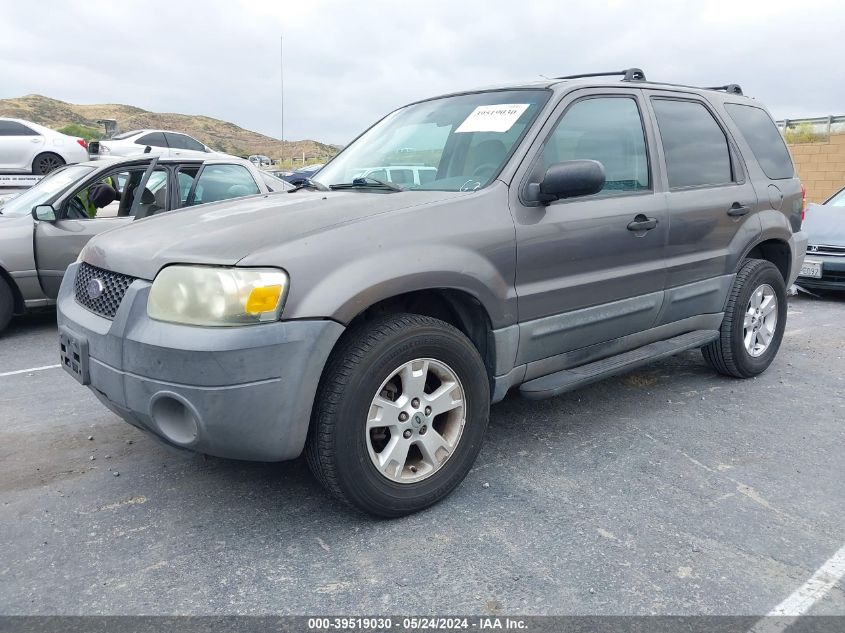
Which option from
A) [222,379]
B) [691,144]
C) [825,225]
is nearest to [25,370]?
[222,379]

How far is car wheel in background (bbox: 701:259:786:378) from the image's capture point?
14.2ft

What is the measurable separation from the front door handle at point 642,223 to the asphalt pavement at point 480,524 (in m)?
1.09

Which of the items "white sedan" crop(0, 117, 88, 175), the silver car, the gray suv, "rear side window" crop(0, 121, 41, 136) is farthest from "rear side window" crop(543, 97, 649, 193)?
"rear side window" crop(0, 121, 41, 136)

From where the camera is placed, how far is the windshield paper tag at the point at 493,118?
3342 mm

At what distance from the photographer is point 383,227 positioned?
2672 mm

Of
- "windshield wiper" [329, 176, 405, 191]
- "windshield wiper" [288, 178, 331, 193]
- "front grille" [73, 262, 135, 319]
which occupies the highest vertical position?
"windshield wiper" [329, 176, 405, 191]

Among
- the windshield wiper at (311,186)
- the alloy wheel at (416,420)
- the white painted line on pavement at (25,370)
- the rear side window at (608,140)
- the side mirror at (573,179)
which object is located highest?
the rear side window at (608,140)

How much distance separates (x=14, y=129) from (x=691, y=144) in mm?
14909

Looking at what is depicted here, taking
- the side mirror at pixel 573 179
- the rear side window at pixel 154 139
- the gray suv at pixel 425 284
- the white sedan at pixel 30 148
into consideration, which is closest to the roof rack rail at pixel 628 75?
the gray suv at pixel 425 284

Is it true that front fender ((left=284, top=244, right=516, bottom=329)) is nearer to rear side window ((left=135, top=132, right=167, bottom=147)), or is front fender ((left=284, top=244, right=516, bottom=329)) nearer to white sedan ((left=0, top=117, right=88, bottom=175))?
white sedan ((left=0, top=117, right=88, bottom=175))

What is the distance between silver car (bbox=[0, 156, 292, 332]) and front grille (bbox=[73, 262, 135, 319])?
327 cm

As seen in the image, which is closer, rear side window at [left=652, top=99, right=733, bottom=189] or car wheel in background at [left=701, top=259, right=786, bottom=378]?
rear side window at [left=652, top=99, right=733, bottom=189]

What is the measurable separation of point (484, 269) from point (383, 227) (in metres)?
0.50

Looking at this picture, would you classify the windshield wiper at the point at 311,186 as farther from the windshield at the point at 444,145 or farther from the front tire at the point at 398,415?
the front tire at the point at 398,415
